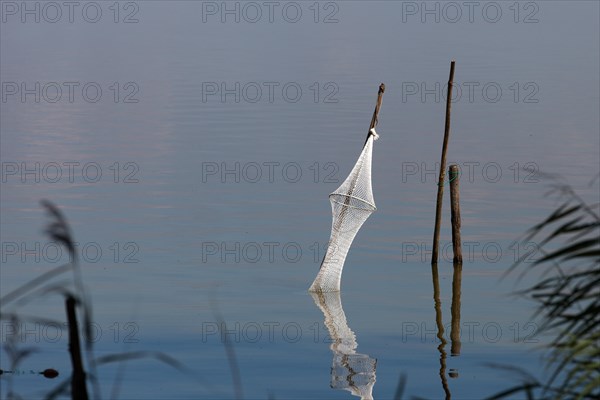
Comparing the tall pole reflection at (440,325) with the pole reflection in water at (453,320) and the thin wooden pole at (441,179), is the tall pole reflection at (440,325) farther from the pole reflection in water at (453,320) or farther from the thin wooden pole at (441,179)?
the thin wooden pole at (441,179)

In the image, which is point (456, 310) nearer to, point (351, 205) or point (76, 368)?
point (351, 205)

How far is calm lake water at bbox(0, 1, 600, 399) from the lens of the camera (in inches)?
742

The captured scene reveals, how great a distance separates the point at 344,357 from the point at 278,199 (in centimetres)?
1615

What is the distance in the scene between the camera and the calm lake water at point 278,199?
61.8ft

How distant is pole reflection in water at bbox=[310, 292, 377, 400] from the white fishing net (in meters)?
1.12

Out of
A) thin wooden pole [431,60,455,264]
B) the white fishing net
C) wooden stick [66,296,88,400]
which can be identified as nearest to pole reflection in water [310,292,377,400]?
the white fishing net

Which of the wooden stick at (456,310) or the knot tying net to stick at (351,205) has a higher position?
the knot tying net to stick at (351,205)

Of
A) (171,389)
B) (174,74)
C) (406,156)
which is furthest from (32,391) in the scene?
(174,74)

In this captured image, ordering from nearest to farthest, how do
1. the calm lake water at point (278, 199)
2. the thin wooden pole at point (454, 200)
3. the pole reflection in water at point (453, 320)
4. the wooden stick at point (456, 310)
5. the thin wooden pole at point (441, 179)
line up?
the pole reflection in water at point (453, 320)
the calm lake water at point (278, 199)
the wooden stick at point (456, 310)
the thin wooden pole at point (454, 200)
the thin wooden pole at point (441, 179)

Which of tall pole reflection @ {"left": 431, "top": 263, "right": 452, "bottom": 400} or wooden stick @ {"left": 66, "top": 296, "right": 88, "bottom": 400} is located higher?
wooden stick @ {"left": 66, "top": 296, "right": 88, "bottom": 400}

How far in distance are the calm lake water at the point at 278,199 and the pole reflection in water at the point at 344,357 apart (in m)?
0.06

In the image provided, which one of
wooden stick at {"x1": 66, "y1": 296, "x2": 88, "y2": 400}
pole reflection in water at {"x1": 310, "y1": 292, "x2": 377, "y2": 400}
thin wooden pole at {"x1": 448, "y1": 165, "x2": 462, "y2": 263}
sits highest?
wooden stick at {"x1": 66, "y1": 296, "x2": 88, "y2": 400}

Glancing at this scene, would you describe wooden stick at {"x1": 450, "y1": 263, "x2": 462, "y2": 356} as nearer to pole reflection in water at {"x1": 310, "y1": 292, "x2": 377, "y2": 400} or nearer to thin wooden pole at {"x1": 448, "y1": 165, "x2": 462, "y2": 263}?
thin wooden pole at {"x1": 448, "y1": 165, "x2": 462, "y2": 263}

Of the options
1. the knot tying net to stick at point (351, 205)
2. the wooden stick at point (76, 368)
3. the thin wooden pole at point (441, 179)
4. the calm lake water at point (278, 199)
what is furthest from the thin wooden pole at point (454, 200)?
the wooden stick at point (76, 368)
